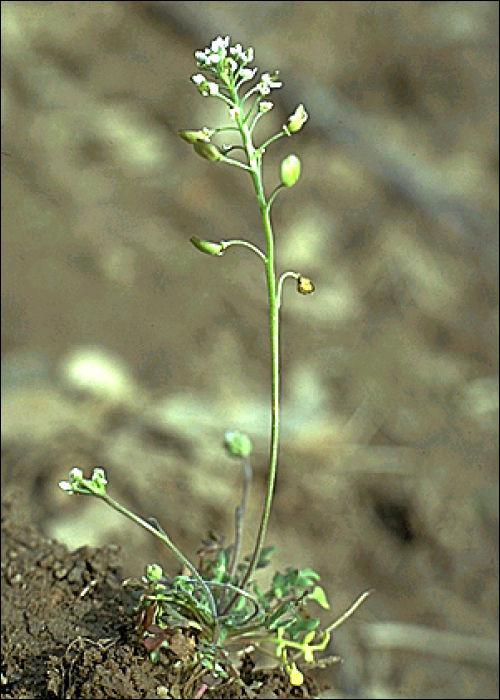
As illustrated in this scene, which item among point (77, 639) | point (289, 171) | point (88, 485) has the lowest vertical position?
point (77, 639)

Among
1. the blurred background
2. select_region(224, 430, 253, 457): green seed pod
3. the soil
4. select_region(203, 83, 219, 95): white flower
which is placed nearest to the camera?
select_region(203, 83, 219, 95): white flower

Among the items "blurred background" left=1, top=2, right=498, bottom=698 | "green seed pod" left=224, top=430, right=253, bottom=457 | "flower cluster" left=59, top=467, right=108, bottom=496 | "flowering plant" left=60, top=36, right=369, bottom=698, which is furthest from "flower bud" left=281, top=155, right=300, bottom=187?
"blurred background" left=1, top=2, right=498, bottom=698

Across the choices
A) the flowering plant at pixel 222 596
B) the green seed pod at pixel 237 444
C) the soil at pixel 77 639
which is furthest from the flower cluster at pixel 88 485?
the green seed pod at pixel 237 444

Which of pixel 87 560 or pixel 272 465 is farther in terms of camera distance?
pixel 87 560

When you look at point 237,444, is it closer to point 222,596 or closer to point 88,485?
point 222,596

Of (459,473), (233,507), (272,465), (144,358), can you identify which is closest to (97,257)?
(144,358)

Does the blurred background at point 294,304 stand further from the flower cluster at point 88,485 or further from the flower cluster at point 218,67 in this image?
the flower cluster at point 218,67

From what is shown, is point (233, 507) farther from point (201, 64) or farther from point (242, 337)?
point (201, 64)

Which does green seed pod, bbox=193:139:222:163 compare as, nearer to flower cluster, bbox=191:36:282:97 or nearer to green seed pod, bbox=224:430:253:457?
flower cluster, bbox=191:36:282:97

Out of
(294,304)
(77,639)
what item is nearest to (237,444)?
→ (77,639)
